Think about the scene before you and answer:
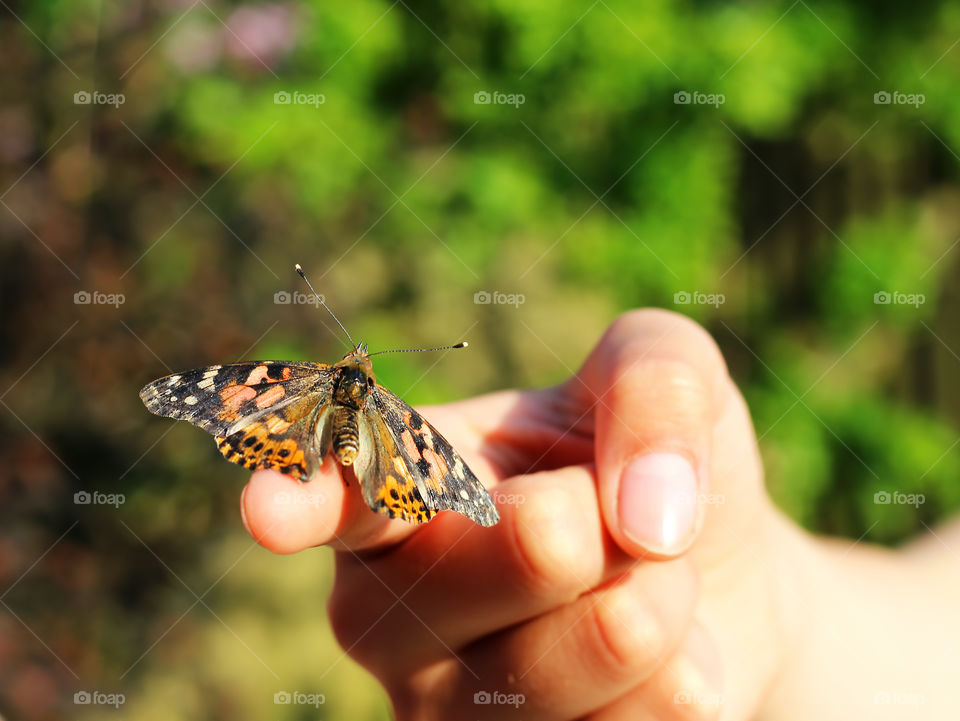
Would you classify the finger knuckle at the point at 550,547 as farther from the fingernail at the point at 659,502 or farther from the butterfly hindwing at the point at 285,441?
the butterfly hindwing at the point at 285,441

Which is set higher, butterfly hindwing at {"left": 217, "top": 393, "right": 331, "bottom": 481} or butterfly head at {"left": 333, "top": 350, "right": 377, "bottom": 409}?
butterfly head at {"left": 333, "top": 350, "right": 377, "bottom": 409}

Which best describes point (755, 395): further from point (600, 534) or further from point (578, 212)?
point (600, 534)

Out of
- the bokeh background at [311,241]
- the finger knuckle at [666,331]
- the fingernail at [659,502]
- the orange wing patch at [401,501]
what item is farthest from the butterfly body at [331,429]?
the bokeh background at [311,241]

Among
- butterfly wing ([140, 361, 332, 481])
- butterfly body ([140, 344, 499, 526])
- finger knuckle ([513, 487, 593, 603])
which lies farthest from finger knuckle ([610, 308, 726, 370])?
butterfly wing ([140, 361, 332, 481])

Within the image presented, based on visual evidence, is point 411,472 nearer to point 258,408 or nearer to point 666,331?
point 258,408

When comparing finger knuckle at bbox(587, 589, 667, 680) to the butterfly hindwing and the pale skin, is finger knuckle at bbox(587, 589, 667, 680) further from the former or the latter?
the butterfly hindwing
